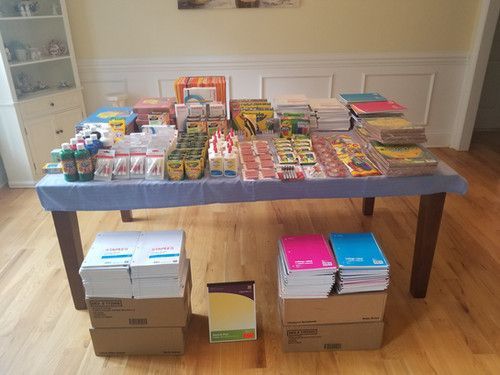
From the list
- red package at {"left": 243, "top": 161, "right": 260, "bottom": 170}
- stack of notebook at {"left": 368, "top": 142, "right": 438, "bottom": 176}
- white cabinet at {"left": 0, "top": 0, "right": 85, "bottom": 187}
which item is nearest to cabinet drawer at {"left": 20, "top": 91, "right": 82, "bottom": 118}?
white cabinet at {"left": 0, "top": 0, "right": 85, "bottom": 187}

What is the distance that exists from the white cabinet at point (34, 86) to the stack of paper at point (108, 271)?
80.0 inches

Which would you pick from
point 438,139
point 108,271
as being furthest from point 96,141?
point 438,139

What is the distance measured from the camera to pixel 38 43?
3518mm

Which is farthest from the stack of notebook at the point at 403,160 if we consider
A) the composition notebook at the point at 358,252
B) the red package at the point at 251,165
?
the red package at the point at 251,165

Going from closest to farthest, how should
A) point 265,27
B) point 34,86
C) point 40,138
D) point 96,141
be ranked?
point 96,141 → point 40,138 → point 34,86 → point 265,27

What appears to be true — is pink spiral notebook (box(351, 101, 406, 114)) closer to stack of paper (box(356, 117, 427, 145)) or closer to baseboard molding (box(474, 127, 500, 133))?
stack of paper (box(356, 117, 427, 145))

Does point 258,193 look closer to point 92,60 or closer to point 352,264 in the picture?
point 352,264

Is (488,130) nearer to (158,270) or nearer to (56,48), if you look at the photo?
(158,270)

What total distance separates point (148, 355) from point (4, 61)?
254 cm

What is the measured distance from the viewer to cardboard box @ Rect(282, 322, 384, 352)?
5.87ft

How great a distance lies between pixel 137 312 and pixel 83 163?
2.28 feet

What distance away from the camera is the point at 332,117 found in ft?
7.83

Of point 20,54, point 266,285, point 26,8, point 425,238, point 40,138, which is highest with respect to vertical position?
point 26,8

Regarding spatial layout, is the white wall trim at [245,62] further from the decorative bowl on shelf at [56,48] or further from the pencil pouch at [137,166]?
the pencil pouch at [137,166]
